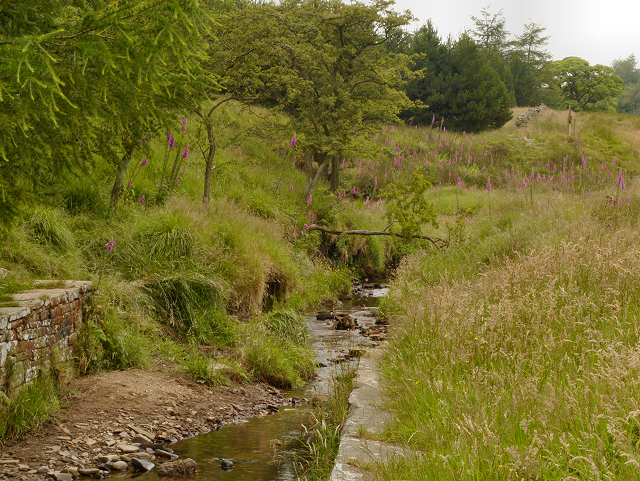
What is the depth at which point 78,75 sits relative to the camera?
133 inches

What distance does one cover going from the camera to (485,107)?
3241cm

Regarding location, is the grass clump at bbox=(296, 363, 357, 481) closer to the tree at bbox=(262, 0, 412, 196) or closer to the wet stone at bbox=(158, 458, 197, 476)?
the wet stone at bbox=(158, 458, 197, 476)

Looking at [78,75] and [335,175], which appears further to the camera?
[335,175]

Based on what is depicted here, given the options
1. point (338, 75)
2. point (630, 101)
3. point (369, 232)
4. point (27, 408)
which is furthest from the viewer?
point (630, 101)

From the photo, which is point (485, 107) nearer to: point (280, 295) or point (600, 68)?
point (600, 68)

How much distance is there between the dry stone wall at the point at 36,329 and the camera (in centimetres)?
414

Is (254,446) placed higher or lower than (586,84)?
lower

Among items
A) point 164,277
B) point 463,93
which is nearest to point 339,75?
point 164,277

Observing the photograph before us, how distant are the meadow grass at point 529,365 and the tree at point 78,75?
8.88 feet

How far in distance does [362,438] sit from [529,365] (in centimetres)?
122

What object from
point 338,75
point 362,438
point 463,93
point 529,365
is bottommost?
point 362,438

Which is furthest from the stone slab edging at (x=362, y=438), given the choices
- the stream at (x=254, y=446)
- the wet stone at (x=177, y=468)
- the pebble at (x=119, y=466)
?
the pebble at (x=119, y=466)

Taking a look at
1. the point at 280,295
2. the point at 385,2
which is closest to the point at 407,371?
the point at 280,295

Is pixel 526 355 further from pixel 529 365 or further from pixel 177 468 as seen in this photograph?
pixel 177 468
